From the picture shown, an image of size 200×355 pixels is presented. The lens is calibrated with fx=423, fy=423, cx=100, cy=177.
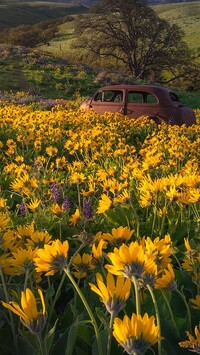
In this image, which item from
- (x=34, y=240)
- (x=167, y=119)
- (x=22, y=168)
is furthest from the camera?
(x=167, y=119)

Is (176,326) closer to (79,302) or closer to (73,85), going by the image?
(79,302)

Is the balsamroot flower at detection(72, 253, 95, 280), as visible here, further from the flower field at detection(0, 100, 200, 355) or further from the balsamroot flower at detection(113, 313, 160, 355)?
the balsamroot flower at detection(113, 313, 160, 355)

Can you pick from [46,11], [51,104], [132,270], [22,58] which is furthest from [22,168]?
[46,11]

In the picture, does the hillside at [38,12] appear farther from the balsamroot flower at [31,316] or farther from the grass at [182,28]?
the balsamroot flower at [31,316]

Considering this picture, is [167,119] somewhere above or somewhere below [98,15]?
below

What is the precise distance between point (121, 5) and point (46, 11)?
120 m

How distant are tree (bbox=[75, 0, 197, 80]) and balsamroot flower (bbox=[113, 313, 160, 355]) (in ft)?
125

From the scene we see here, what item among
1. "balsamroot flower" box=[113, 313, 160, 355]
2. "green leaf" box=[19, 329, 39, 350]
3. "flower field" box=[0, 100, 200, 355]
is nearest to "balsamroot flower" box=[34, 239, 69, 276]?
"flower field" box=[0, 100, 200, 355]

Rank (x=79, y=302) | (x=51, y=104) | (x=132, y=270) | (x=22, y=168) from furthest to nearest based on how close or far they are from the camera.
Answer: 1. (x=51, y=104)
2. (x=22, y=168)
3. (x=79, y=302)
4. (x=132, y=270)

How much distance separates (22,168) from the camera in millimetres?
4164

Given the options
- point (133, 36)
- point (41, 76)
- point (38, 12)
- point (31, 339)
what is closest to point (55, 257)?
point (31, 339)

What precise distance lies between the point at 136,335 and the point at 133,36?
40143mm

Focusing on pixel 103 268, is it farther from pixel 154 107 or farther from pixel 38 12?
pixel 38 12

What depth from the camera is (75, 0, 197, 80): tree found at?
3759cm
